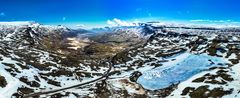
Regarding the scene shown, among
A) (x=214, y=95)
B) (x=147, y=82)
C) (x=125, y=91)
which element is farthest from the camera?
(x=147, y=82)

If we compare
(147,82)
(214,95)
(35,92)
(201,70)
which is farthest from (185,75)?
(35,92)

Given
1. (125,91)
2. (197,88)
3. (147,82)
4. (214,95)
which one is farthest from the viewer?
(147,82)

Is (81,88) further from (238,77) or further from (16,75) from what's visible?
(238,77)

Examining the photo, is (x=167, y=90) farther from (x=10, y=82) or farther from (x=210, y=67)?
(x=10, y=82)

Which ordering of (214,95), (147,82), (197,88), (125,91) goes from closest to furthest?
(214,95)
(197,88)
(125,91)
(147,82)

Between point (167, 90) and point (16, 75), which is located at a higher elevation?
point (16, 75)

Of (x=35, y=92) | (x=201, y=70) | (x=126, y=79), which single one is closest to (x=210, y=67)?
(x=201, y=70)

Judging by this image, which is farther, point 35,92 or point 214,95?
point 35,92

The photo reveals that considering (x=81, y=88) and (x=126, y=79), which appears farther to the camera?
(x=126, y=79)
